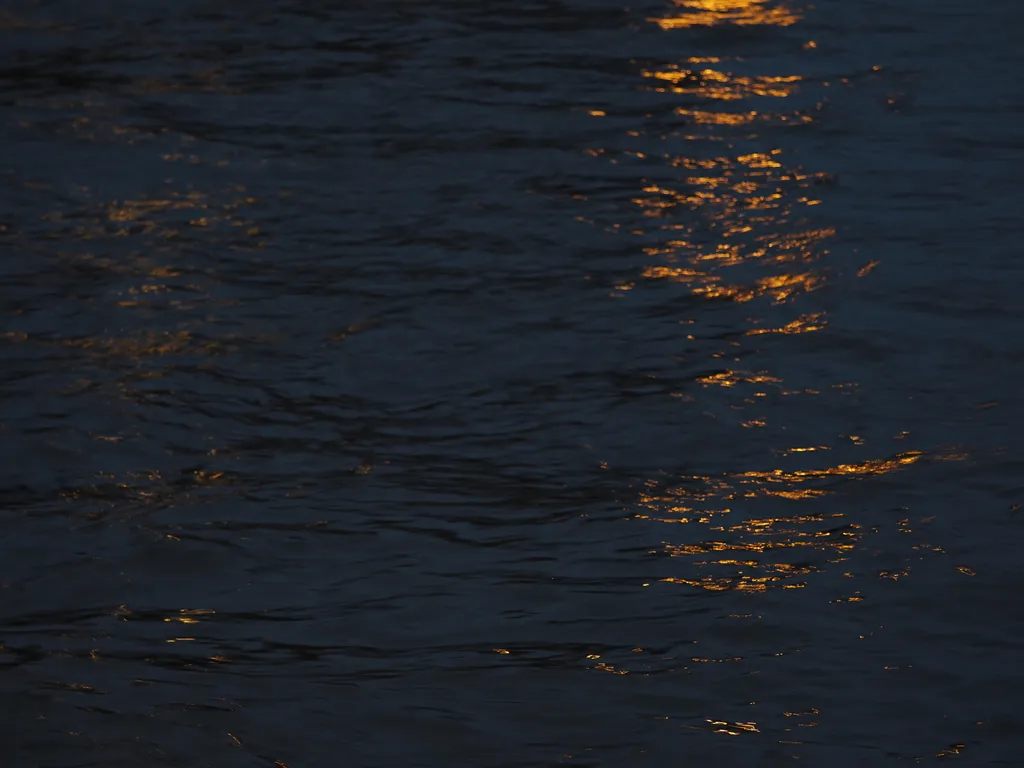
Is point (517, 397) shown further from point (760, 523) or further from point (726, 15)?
point (726, 15)

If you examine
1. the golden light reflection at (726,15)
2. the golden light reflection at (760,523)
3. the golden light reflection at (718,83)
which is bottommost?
the golden light reflection at (760,523)

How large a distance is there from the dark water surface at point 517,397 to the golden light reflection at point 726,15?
27 cm

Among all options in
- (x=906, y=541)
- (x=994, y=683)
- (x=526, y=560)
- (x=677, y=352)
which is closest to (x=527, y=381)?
(x=677, y=352)

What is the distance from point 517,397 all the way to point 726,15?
5.64 m

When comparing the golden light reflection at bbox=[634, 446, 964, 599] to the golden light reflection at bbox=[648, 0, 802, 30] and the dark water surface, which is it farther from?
the golden light reflection at bbox=[648, 0, 802, 30]

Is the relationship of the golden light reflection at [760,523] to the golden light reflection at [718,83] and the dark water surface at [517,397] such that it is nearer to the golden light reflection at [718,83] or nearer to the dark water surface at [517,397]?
the dark water surface at [517,397]

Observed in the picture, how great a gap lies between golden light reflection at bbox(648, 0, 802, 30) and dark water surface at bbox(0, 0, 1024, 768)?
27cm

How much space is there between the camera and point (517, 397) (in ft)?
21.6

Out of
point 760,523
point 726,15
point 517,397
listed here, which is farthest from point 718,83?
point 760,523

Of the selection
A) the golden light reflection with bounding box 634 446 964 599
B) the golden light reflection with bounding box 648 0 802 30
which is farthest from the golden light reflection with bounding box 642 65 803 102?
the golden light reflection with bounding box 634 446 964 599

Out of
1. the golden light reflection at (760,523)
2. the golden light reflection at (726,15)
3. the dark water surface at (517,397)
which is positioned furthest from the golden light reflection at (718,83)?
the golden light reflection at (760,523)

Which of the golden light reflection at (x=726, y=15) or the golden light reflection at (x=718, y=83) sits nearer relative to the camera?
the golden light reflection at (x=718, y=83)

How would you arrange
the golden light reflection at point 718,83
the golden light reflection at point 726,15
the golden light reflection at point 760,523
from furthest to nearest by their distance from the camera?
the golden light reflection at point 726,15 < the golden light reflection at point 718,83 < the golden light reflection at point 760,523

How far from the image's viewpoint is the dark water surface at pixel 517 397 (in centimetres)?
475
